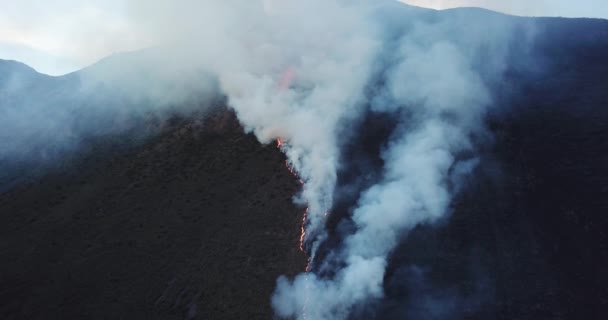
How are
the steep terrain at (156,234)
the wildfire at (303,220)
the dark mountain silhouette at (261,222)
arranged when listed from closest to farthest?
the dark mountain silhouette at (261,222) → the steep terrain at (156,234) → the wildfire at (303,220)

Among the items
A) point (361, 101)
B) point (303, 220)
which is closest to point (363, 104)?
point (361, 101)

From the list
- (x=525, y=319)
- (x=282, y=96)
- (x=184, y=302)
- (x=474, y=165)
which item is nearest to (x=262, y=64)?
(x=282, y=96)

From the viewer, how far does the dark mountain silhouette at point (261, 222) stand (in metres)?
33.0

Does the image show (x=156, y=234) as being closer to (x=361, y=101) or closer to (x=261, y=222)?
(x=261, y=222)

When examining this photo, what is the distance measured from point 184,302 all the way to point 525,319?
2347 cm

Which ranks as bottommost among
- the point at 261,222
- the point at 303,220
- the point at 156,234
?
the point at 156,234

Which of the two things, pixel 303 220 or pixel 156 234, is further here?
pixel 156 234

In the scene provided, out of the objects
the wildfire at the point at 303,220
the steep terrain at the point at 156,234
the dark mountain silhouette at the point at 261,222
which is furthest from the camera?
the wildfire at the point at 303,220

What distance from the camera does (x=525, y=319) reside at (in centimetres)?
3002

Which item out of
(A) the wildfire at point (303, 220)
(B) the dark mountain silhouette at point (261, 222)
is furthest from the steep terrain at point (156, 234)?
(A) the wildfire at point (303, 220)

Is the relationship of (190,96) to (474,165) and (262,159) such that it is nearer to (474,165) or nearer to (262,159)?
(262,159)

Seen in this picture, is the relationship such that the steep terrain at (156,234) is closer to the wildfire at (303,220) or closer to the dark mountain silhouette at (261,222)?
the dark mountain silhouette at (261,222)

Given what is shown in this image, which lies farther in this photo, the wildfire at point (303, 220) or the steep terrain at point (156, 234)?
the wildfire at point (303, 220)

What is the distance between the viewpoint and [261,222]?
134 ft
